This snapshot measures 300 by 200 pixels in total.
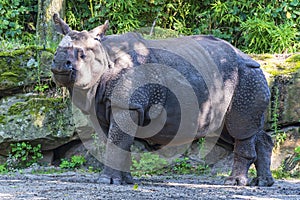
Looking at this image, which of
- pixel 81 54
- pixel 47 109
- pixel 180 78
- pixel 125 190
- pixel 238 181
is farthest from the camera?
pixel 47 109

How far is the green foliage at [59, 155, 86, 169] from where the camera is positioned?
8.94 m

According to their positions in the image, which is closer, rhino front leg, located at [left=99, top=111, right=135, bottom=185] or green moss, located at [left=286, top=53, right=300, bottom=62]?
rhino front leg, located at [left=99, top=111, right=135, bottom=185]

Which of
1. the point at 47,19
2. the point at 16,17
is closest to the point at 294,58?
the point at 47,19

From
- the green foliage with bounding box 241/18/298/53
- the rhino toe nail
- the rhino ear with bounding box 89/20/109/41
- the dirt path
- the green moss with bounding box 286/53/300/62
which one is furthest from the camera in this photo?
the green foliage with bounding box 241/18/298/53

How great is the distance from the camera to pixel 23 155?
351 inches

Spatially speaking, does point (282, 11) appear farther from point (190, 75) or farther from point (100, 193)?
point (100, 193)

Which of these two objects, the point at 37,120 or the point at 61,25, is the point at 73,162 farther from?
the point at 61,25

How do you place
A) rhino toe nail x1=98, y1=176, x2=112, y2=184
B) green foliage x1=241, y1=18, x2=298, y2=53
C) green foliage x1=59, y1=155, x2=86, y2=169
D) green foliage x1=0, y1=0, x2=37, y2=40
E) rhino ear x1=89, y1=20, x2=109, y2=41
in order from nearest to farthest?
1. rhino toe nail x1=98, y1=176, x2=112, y2=184
2. rhino ear x1=89, y1=20, x2=109, y2=41
3. green foliage x1=59, y1=155, x2=86, y2=169
4. green foliage x1=241, y1=18, x2=298, y2=53
5. green foliage x1=0, y1=0, x2=37, y2=40

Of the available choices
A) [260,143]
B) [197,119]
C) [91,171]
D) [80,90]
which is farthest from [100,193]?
[91,171]

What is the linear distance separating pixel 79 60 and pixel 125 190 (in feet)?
4.62

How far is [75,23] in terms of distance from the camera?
37.5 feet

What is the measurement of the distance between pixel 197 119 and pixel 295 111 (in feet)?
7.72

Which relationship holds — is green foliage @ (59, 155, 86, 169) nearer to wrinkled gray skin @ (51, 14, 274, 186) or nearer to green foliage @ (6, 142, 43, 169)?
green foliage @ (6, 142, 43, 169)

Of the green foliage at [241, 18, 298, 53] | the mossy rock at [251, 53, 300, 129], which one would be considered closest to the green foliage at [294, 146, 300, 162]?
the mossy rock at [251, 53, 300, 129]
